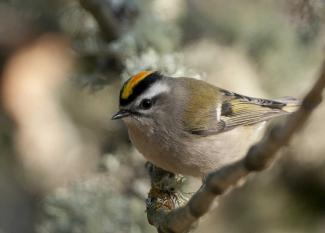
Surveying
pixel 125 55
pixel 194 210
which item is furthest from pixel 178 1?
pixel 194 210

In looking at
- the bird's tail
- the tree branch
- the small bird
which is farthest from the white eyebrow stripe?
the tree branch

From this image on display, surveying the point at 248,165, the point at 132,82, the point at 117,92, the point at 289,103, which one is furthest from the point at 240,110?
the point at 248,165

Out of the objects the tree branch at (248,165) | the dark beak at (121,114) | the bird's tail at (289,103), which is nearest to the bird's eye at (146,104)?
the dark beak at (121,114)

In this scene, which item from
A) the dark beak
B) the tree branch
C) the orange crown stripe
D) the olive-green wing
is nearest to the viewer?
the tree branch

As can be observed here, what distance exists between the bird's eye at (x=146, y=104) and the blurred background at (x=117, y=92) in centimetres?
17

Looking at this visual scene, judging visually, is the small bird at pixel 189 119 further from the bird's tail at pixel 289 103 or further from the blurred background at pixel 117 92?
the blurred background at pixel 117 92

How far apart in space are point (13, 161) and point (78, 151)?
2.07 feet

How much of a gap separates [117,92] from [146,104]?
1.24ft

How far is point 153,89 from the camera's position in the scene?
10.6 feet

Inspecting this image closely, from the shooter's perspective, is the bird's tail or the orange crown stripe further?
the bird's tail

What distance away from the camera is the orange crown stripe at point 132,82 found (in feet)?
9.62

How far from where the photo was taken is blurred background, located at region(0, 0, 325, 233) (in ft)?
10.4

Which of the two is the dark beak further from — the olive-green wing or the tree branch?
the tree branch

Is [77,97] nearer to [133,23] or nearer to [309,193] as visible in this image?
[133,23]
